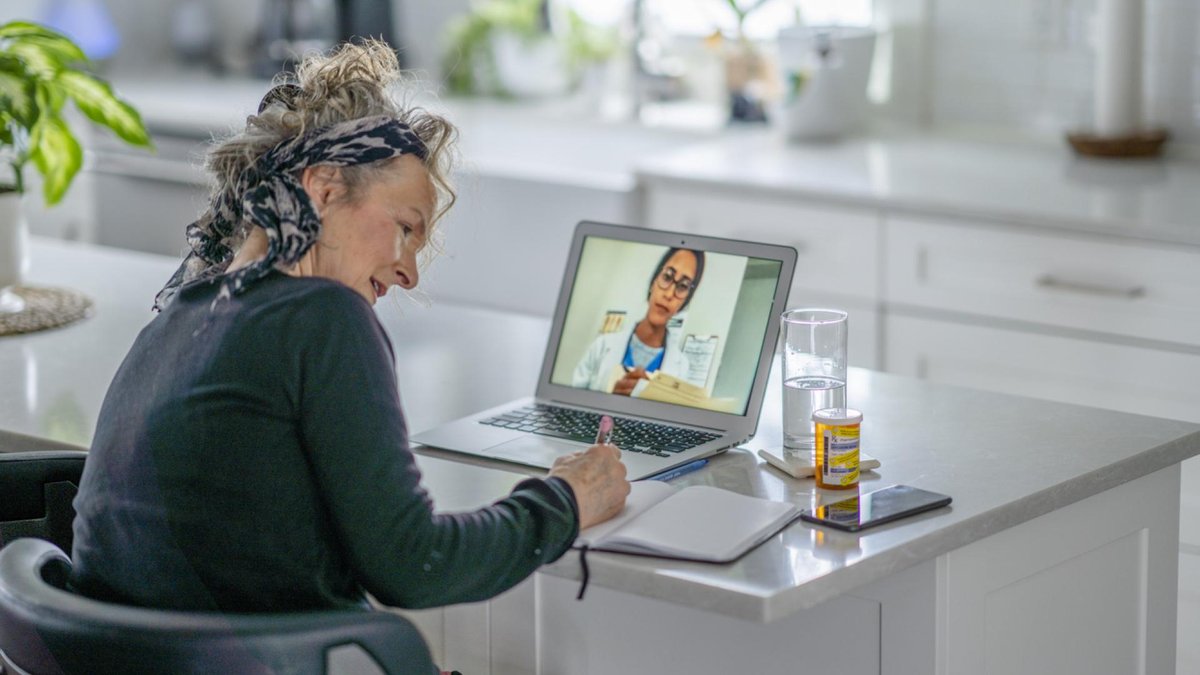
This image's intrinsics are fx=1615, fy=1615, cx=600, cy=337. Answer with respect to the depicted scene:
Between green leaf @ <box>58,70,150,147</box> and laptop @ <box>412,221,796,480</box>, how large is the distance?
99cm

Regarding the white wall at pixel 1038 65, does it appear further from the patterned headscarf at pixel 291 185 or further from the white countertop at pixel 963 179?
the patterned headscarf at pixel 291 185

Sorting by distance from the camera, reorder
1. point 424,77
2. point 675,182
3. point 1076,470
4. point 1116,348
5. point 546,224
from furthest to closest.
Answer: point 424,77
point 546,224
point 675,182
point 1116,348
point 1076,470

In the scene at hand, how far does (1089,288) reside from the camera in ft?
10.2

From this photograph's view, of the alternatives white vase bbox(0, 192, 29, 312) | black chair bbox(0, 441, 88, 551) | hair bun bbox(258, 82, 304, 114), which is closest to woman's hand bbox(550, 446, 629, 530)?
hair bun bbox(258, 82, 304, 114)

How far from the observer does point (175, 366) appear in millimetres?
1576

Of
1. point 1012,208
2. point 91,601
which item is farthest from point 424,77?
point 91,601

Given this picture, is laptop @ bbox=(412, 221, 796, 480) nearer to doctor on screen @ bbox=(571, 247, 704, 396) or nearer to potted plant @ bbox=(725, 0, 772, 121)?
doctor on screen @ bbox=(571, 247, 704, 396)

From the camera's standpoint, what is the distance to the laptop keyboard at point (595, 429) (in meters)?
2.02

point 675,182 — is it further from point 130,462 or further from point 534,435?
point 130,462

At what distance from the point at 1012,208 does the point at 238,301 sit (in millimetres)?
2005

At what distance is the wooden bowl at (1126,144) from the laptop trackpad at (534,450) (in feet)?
6.68

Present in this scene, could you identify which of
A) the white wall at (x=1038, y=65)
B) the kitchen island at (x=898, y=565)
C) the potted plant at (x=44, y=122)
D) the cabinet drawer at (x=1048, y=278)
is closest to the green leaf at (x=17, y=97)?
the potted plant at (x=44, y=122)

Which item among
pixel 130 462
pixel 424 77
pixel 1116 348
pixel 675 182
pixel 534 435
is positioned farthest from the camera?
pixel 424 77

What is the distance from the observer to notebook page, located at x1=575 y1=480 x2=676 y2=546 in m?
1.70
